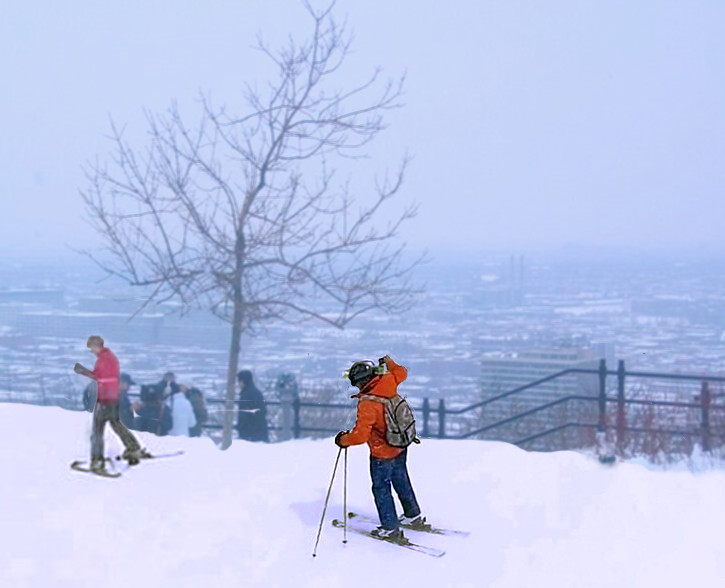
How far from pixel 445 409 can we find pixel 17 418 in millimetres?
5248

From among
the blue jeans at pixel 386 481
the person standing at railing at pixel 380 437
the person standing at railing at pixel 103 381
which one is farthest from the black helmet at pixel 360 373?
the person standing at railing at pixel 103 381

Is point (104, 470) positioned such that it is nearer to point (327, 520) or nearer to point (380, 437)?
point (327, 520)

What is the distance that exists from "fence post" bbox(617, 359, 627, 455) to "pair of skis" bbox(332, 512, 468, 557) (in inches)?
222

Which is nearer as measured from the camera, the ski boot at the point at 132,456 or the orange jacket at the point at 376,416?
the orange jacket at the point at 376,416

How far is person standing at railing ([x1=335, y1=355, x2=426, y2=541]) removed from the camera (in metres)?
7.16

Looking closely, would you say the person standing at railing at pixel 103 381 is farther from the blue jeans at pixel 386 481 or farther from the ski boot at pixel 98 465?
the blue jeans at pixel 386 481

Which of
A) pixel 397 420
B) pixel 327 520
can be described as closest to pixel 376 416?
pixel 397 420

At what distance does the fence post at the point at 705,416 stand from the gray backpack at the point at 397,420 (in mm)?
7153

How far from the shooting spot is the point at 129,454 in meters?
9.45

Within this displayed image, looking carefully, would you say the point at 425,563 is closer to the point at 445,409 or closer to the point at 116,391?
the point at 116,391

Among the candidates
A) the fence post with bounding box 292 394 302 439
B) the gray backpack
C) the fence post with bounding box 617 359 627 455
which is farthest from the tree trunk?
the gray backpack

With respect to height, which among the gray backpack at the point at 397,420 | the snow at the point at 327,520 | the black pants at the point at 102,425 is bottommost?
the snow at the point at 327,520

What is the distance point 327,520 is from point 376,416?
1201 mm

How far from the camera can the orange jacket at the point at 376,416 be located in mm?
7152
